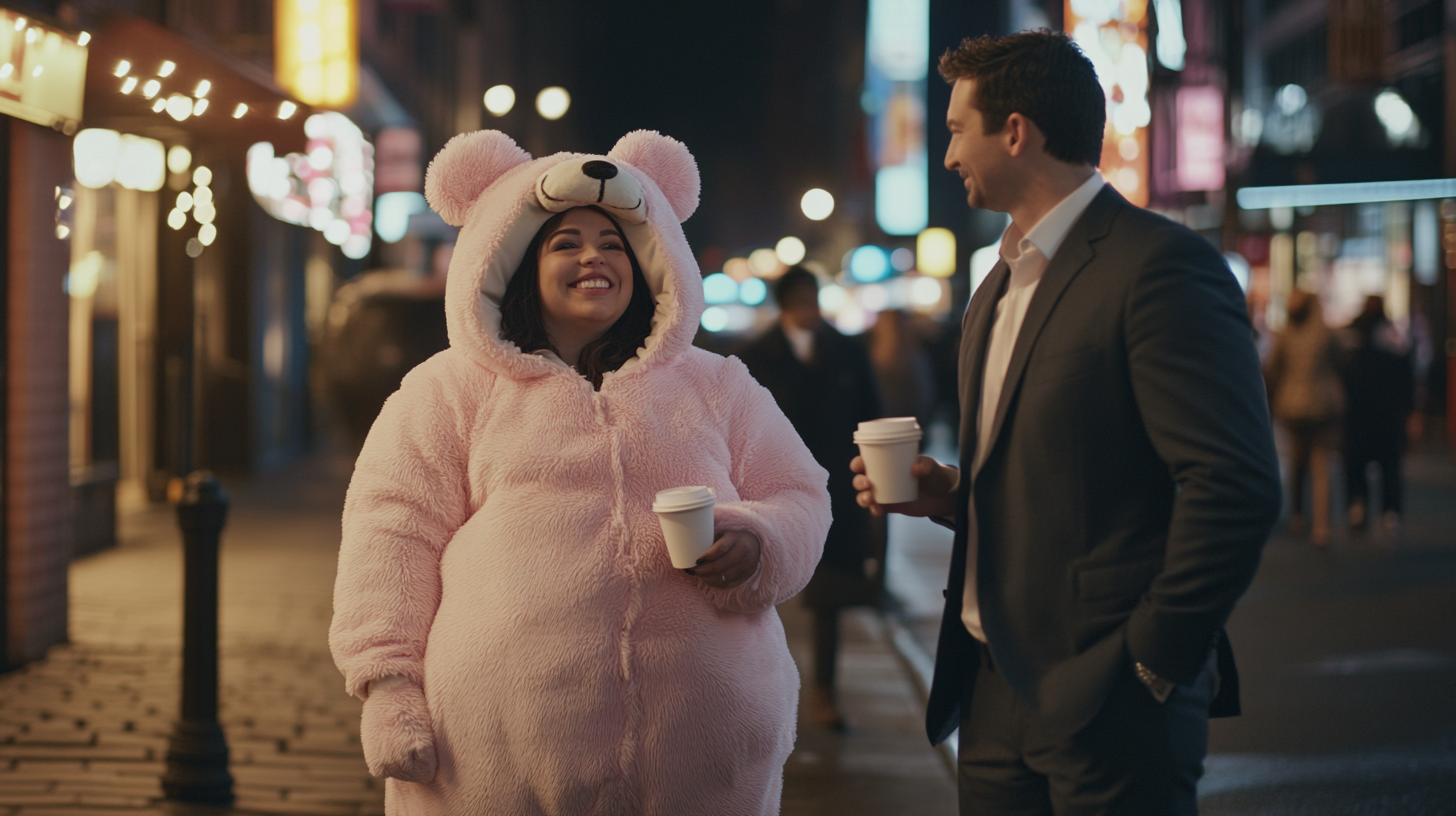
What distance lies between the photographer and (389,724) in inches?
99.3

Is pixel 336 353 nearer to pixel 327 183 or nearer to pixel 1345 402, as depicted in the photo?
pixel 327 183

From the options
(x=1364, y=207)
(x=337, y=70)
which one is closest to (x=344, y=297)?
(x=337, y=70)

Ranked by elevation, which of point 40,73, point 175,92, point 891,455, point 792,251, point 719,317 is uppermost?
point 792,251

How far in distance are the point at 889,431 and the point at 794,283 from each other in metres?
4.43

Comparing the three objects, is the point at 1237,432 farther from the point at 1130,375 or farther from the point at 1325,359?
the point at 1325,359

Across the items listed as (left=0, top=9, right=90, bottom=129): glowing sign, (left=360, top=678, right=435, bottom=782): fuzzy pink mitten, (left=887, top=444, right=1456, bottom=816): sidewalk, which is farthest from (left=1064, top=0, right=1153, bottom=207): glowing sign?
(left=360, top=678, right=435, bottom=782): fuzzy pink mitten

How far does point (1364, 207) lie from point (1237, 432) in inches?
1079

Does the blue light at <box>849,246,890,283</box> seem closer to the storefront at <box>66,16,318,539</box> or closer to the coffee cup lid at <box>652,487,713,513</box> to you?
the storefront at <box>66,16,318,539</box>

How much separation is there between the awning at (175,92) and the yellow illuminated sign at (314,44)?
277 inches

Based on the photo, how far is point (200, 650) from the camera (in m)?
5.09

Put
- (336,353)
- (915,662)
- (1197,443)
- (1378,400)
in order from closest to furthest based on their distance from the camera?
(1197,443) < (915,662) < (1378,400) < (336,353)

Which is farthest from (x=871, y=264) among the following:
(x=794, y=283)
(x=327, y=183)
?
(x=794, y=283)

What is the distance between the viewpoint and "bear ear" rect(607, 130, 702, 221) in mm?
2996

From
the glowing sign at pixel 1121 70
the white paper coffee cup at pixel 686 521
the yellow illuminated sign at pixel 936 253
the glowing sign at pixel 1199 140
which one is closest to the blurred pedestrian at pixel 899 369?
the glowing sign at pixel 1121 70
